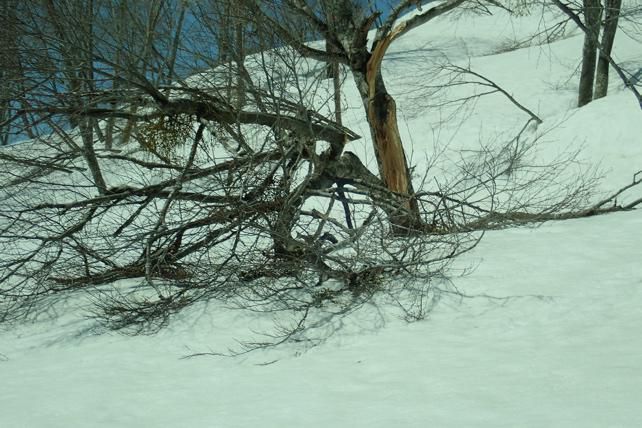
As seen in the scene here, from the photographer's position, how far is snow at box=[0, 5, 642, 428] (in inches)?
147

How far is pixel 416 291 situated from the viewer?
591cm

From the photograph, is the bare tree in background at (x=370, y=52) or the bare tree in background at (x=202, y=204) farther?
the bare tree in background at (x=370, y=52)

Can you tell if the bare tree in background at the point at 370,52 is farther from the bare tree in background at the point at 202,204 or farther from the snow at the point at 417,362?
the snow at the point at 417,362

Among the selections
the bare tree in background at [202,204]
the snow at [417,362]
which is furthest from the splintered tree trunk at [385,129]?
the snow at [417,362]

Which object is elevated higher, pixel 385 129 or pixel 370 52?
pixel 370 52

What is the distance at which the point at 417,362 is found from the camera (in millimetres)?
4496

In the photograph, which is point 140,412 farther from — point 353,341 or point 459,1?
point 459,1

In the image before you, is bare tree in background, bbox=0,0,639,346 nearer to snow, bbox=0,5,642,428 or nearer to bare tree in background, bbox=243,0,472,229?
snow, bbox=0,5,642,428

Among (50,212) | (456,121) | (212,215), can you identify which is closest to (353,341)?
(212,215)

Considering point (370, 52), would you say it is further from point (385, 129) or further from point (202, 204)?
point (202, 204)

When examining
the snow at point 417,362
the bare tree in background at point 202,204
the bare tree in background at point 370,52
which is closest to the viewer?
the snow at point 417,362

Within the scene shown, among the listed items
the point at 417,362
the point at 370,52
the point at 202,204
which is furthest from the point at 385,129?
the point at 417,362

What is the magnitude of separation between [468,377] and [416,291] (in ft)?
6.06

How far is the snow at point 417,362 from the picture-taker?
373 centimetres
